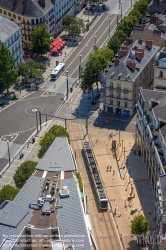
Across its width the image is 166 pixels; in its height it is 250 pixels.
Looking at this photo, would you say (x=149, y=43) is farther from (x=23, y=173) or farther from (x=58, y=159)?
(x=23, y=173)

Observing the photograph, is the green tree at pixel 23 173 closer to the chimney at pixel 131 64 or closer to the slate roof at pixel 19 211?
the slate roof at pixel 19 211

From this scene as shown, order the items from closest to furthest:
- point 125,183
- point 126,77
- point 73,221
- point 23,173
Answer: point 73,221 → point 23,173 → point 125,183 → point 126,77

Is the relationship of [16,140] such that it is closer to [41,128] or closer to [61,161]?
[41,128]

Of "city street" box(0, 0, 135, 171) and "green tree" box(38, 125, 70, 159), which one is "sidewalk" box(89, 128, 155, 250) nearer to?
"city street" box(0, 0, 135, 171)

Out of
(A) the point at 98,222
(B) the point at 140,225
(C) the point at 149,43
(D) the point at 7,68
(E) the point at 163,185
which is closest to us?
(E) the point at 163,185

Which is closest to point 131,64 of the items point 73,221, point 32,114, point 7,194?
point 32,114

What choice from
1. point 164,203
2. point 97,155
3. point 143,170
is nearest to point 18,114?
point 97,155
